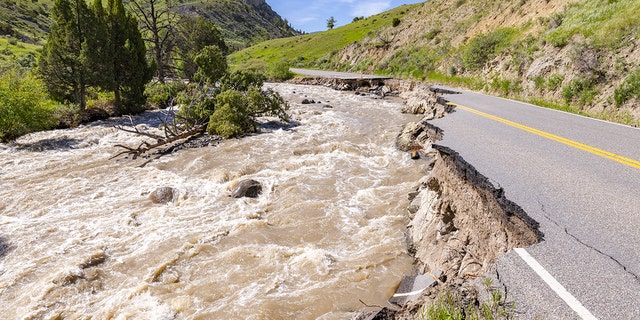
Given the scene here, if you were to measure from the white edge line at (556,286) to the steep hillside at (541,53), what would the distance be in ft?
39.0

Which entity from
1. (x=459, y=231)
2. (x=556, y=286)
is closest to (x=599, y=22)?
(x=459, y=231)

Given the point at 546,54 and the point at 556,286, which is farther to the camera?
the point at 546,54

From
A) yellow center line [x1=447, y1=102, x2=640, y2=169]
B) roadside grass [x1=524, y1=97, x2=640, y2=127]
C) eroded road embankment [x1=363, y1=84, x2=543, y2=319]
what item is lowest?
eroded road embankment [x1=363, y1=84, x2=543, y2=319]

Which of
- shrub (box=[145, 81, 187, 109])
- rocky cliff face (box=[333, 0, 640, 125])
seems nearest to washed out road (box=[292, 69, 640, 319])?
rocky cliff face (box=[333, 0, 640, 125])

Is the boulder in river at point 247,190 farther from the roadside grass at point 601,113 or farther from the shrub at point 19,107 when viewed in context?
the shrub at point 19,107

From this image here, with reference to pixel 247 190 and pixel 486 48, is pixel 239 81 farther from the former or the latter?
pixel 486 48

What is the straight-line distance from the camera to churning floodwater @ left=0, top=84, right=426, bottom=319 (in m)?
6.68

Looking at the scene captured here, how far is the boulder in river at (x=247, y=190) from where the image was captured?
37.8ft

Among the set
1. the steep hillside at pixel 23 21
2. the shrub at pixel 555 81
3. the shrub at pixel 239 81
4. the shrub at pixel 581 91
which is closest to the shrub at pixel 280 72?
the shrub at pixel 239 81

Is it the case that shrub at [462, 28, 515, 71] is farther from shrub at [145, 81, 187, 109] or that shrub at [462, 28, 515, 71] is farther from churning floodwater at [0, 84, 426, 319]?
shrub at [145, 81, 187, 109]

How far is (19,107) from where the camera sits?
690 inches

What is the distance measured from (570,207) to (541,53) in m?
19.0

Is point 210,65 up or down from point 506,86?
up

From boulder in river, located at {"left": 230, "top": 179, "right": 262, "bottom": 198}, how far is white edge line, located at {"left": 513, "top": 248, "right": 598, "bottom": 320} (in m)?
8.76
